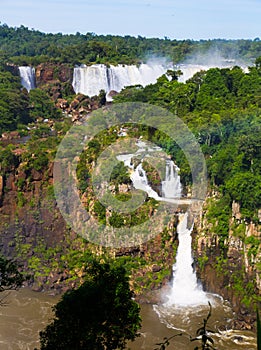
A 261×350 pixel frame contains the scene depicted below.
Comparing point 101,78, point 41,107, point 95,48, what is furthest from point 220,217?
point 95,48

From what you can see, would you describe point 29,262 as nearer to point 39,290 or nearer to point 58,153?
point 39,290

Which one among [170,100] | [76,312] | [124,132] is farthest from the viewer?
[170,100]

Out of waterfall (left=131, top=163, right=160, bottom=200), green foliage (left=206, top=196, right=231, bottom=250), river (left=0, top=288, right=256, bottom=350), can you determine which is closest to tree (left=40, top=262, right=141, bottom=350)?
river (left=0, top=288, right=256, bottom=350)

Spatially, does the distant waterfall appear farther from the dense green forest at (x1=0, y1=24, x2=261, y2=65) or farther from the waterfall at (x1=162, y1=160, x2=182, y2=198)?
the waterfall at (x1=162, y1=160, x2=182, y2=198)

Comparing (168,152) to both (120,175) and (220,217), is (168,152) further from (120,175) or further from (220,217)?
(220,217)

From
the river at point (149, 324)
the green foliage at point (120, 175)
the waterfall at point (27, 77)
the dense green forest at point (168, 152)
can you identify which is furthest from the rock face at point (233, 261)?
the waterfall at point (27, 77)

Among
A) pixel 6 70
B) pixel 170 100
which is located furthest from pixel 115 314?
pixel 6 70
